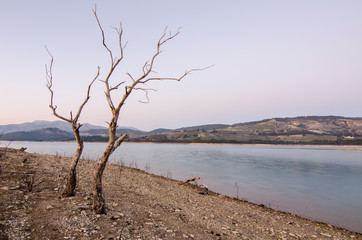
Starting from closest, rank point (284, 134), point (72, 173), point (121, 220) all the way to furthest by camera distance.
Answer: point (121, 220) < point (72, 173) < point (284, 134)

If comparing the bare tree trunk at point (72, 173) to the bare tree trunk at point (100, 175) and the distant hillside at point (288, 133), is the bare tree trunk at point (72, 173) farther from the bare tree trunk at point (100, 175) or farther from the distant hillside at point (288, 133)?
the distant hillside at point (288, 133)

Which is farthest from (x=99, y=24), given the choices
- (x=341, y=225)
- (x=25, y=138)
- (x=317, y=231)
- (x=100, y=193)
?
(x=25, y=138)

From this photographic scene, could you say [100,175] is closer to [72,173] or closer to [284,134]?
[72,173]

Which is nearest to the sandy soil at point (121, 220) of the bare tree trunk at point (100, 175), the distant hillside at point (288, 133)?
the bare tree trunk at point (100, 175)

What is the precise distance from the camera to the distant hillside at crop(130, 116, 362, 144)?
422 ft

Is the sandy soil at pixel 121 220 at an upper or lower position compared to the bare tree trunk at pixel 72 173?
lower

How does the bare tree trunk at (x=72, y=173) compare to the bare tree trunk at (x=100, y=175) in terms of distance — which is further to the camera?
the bare tree trunk at (x=72, y=173)

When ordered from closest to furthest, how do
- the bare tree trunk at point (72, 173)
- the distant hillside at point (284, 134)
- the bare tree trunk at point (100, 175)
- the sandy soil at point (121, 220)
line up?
the sandy soil at point (121, 220), the bare tree trunk at point (100, 175), the bare tree trunk at point (72, 173), the distant hillside at point (284, 134)

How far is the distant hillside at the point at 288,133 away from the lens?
5068 inches

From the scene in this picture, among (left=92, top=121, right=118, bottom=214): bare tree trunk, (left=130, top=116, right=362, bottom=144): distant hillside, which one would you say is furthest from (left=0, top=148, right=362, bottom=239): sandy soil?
(left=130, top=116, right=362, bottom=144): distant hillside

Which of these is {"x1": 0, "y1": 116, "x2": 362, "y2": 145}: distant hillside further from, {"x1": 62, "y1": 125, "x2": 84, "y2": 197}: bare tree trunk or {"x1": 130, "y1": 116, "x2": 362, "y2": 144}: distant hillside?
{"x1": 62, "y1": 125, "x2": 84, "y2": 197}: bare tree trunk

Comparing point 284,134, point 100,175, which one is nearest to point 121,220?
point 100,175

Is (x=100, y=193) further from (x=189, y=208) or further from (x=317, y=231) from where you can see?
(x=317, y=231)

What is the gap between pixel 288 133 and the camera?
145 metres
